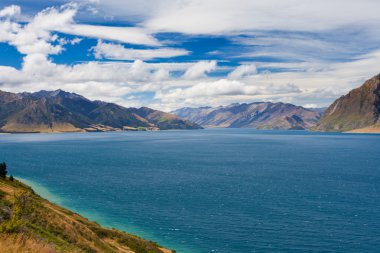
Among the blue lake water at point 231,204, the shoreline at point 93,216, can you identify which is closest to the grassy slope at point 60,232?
the shoreline at point 93,216

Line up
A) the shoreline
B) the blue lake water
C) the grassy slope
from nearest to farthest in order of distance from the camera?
the grassy slope, the blue lake water, the shoreline

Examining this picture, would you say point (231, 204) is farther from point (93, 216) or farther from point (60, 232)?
point (60, 232)

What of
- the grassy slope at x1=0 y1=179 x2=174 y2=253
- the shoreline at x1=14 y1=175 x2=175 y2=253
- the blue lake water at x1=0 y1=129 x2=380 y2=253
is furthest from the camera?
the shoreline at x1=14 y1=175 x2=175 y2=253

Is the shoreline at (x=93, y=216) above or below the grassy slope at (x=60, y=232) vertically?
below

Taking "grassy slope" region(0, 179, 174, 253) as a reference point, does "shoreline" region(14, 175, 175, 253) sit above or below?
below

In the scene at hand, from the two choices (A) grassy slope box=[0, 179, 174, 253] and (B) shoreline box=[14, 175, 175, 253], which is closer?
(A) grassy slope box=[0, 179, 174, 253]

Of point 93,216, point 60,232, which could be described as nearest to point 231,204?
point 93,216

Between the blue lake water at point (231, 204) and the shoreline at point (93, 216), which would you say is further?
the shoreline at point (93, 216)

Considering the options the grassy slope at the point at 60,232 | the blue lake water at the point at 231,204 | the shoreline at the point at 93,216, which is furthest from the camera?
the shoreline at the point at 93,216

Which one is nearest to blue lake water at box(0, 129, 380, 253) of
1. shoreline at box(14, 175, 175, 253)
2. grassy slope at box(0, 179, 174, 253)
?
shoreline at box(14, 175, 175, 253)

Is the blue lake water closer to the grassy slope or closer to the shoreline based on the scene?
the shoreline

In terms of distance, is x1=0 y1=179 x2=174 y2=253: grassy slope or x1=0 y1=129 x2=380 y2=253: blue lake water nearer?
x1=0 y1=179 x2=174 y2=253: grassy slope

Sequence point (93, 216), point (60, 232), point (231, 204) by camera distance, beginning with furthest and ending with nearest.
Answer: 1. point (231, 204)
2. point (93, 216)
3. point (60, 232)

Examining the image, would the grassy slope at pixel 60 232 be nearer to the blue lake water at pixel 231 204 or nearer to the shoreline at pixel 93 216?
the shoreline at pixel 93 216
